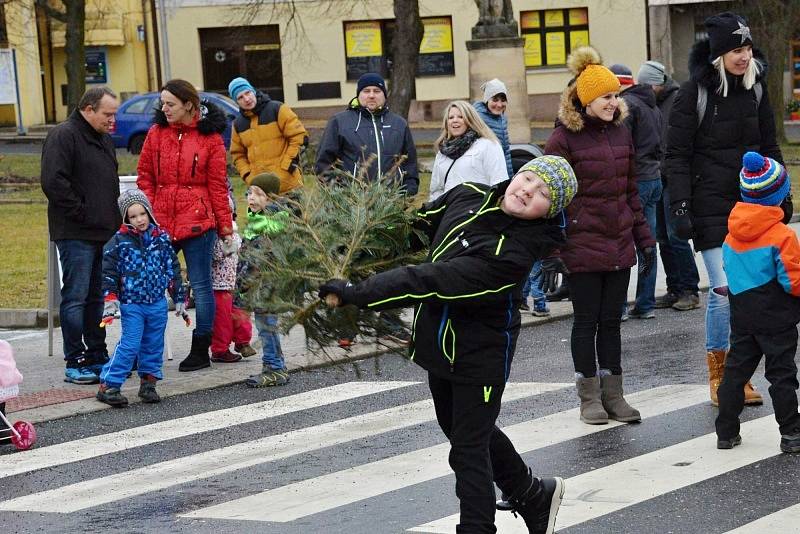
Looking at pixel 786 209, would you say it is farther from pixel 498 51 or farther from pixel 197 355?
pixel 498 51

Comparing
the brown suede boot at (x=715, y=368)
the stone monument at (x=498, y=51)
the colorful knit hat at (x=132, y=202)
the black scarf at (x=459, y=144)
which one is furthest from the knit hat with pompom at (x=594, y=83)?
the stone monument at (x=498, y=51)

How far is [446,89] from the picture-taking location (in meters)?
43.9

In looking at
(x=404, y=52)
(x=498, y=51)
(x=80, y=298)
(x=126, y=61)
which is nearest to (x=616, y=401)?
(x=80, y=298)

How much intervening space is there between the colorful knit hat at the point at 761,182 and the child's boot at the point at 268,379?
3.84m

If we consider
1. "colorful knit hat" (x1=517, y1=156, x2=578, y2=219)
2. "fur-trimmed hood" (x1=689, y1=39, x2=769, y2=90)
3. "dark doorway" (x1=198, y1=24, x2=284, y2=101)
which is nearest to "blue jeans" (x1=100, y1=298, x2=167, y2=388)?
"fur-trimmed hood" (x1=689, y1=39, x2=769, y2=90)

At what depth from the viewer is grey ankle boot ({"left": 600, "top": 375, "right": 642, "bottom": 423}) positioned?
7844 millimetres

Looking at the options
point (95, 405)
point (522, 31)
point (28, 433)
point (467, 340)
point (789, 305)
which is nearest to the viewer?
point (467, 340)

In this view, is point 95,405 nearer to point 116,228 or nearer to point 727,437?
point 116,228

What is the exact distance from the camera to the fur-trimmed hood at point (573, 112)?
7.76 metres

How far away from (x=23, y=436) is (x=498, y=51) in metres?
15.6

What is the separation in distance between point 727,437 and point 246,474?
2408 millimetres

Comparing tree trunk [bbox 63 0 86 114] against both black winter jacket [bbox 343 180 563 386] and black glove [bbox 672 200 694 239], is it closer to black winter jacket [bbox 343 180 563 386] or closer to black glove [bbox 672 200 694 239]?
black glove [bbox 672 200 694 239]

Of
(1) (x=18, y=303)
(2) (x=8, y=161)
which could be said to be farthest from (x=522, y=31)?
(1) (x=18, y=303)

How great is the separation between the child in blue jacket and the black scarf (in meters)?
2.03
